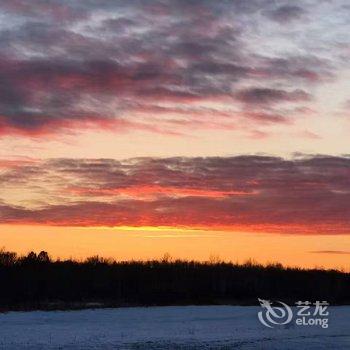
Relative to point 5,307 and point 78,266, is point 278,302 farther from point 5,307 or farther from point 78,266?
point 5,307

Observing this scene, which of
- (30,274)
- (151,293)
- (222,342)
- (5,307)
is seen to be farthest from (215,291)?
(222,342)

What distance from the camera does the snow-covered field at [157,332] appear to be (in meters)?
23.9

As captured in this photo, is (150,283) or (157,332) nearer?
(157,332)

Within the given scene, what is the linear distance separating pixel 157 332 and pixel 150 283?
28459 mm

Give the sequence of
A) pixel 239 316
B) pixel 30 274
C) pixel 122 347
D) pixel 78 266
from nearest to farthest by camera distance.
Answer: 1. pixel 122 347
2. pixel 239 316
3. pixel 30 274
4. pixel 78 266

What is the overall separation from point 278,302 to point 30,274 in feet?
57.9

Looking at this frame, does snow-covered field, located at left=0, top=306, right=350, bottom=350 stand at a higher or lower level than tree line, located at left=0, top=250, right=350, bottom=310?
lower

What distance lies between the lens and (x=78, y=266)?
5694cm

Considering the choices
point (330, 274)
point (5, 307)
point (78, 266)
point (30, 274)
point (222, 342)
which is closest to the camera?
point (222, 342)

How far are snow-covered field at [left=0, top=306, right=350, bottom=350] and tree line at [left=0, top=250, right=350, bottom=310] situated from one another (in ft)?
31.9

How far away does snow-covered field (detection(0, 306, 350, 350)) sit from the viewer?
23891mm

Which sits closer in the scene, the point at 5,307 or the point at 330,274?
the point at 5,307

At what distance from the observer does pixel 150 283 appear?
185ft

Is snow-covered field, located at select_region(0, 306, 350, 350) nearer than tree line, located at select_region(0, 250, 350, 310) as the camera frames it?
Yes
